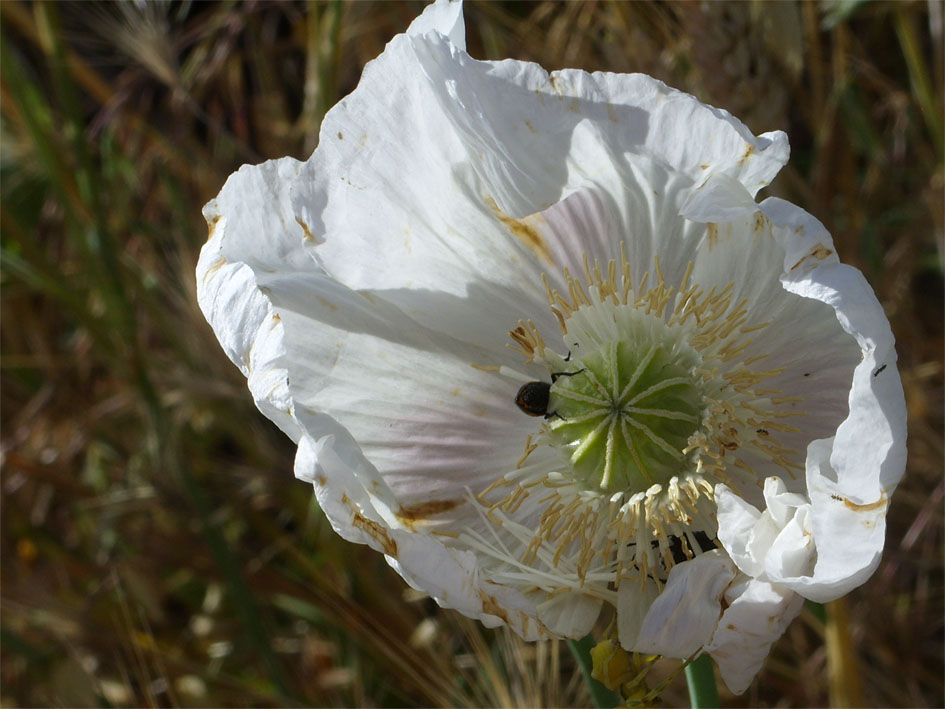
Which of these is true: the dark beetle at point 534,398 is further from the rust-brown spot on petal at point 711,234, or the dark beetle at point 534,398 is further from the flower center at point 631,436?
the rust-brown spot on petal at point 711,234

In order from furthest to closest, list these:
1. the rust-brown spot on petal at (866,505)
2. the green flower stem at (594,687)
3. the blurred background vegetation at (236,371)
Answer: the blurred background vegetation at (236,371) → the green flower stem at (594,687) → the rust-brown spot on petal at (866,505)

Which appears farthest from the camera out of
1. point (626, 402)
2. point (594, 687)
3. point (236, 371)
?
point (236, 371)

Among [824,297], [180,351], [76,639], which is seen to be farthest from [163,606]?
[824,297]

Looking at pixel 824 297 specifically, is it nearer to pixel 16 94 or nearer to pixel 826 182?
pixel 826 182

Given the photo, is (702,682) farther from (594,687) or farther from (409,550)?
(409,550)

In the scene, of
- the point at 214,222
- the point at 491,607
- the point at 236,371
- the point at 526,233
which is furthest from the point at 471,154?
the point at 236,371

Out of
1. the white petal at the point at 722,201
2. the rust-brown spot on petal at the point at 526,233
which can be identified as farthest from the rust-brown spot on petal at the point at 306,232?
the white petal at the point at 722,201

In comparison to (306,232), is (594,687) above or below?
below

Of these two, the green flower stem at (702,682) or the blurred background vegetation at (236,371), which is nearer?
the green flower stem at (702,682)

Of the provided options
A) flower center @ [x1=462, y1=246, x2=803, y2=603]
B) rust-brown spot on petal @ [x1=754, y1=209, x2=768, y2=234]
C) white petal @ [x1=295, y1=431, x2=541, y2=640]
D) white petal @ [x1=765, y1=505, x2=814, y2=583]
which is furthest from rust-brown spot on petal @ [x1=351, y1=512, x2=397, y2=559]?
rust-brown spot on petal @ [x1=754, y1=209, x2=768, y2=234]
